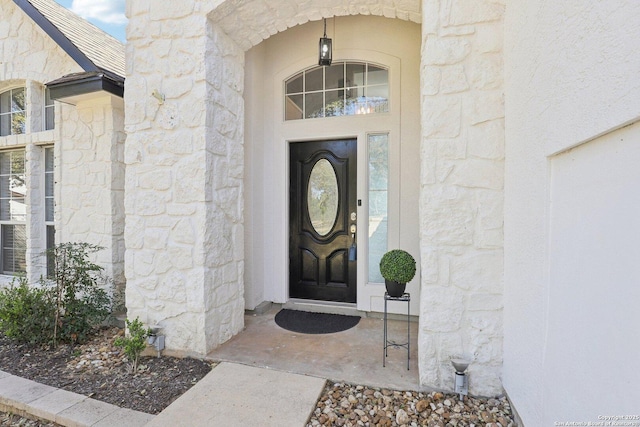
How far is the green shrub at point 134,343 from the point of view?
2.54 meters

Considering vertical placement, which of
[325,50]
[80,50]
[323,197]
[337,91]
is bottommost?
[323,197]

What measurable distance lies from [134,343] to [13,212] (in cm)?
373

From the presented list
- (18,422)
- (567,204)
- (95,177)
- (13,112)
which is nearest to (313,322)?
(18,422)

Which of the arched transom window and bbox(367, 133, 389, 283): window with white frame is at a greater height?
the arched transom window

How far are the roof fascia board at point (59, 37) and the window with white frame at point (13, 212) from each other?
72.3 inches

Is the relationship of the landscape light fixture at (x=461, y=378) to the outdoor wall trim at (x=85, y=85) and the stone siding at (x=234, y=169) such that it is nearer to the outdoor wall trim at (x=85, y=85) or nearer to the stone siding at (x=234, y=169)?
the stone siding at (x=234, y=169)

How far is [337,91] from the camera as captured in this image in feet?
12.3

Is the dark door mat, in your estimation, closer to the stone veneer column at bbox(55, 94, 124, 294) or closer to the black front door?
the black front door

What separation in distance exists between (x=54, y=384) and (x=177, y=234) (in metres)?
1.44

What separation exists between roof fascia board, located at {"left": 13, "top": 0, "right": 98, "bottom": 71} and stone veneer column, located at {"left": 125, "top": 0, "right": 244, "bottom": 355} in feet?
3.40

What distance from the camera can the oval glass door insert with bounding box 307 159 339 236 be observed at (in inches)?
151

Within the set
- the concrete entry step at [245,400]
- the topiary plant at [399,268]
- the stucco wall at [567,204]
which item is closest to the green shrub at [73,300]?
the concrete entry step at [245,400]

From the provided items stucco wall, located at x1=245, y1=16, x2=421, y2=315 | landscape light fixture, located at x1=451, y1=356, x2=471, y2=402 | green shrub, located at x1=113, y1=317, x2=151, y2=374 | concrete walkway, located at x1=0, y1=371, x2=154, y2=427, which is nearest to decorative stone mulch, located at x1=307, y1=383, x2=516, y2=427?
landscape light fixture, located at x1=451, y1=356, x2=471, y2=402

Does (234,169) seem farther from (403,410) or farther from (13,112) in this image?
(13,112)
